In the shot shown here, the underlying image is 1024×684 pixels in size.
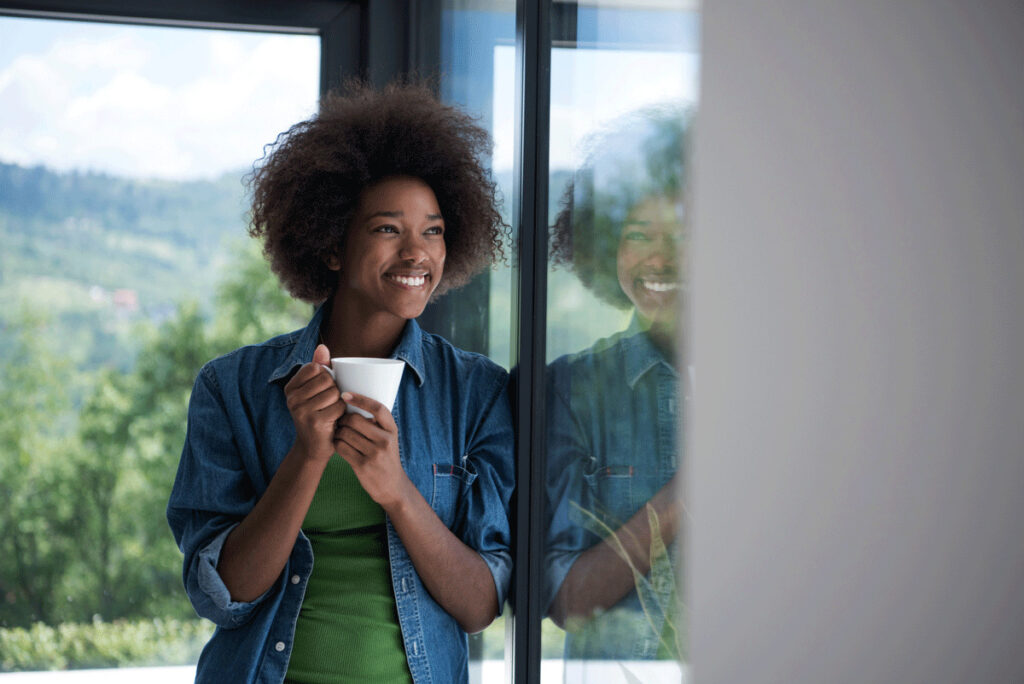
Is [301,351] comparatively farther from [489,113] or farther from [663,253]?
[663,253]

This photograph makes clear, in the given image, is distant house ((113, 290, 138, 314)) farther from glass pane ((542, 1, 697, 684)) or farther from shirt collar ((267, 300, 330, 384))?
glass pane ((542, 1, 697, 684))

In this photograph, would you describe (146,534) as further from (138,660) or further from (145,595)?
(138,660)

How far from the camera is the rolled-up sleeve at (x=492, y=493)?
89cm

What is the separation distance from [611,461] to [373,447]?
10.4 inches

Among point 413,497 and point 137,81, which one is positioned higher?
point 137,81

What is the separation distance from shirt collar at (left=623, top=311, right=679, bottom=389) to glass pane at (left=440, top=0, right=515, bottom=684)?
0.35 m

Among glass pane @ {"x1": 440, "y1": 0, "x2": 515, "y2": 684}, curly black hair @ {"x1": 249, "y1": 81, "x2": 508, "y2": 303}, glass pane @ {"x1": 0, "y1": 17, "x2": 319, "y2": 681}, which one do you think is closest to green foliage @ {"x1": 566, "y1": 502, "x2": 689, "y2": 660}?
glass pane @ {"x1": 440, "y1": 0, "x2": 515, "y2": 684}

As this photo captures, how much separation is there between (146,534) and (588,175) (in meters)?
1.14

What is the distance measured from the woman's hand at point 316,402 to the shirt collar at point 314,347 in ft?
0.42

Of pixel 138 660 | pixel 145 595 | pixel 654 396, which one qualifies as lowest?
pixel 138 660

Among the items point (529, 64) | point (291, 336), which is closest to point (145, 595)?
point (291, 336)

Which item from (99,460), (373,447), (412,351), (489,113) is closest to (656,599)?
(373,447)

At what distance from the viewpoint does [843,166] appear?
1.09 ft

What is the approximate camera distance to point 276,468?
3.02 ft
